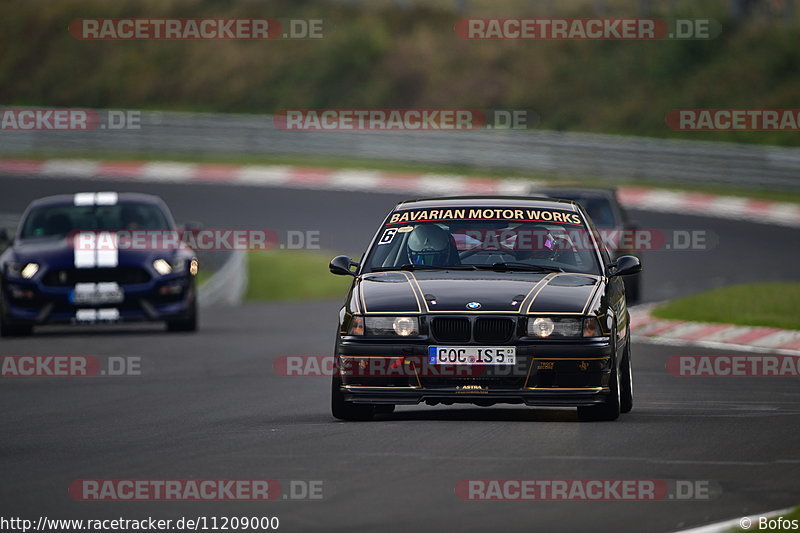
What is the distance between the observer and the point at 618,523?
6.92m

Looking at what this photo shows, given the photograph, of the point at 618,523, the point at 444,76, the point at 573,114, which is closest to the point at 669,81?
the point at 573,114

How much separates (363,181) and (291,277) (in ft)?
28.4

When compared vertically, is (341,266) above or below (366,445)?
above

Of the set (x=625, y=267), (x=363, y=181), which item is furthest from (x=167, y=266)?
(x=363, y=181)

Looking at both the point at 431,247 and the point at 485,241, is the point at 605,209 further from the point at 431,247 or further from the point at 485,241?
the point at 431,247

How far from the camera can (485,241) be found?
11133mm

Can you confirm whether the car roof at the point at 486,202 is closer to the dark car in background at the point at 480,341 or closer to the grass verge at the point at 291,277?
the dark car in background at the point at 480,341

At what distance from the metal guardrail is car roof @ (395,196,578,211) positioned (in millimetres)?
22562

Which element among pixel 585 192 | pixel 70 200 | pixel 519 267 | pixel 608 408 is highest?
pixel 585 192

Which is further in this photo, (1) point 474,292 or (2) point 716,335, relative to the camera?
(2) point 716,335

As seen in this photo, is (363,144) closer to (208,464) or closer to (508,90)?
(508,90)

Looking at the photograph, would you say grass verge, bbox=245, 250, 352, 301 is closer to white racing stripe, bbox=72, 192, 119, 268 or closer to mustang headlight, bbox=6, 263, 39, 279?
white racing stripe, bbox=72, 192, 119, 268

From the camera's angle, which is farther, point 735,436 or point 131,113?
point 131,113

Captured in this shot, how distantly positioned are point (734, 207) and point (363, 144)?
1023 cm
